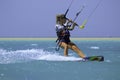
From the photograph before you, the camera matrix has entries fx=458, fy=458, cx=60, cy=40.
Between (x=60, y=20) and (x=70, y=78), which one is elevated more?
(x=60, y=20)

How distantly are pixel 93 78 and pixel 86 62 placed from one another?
5.58m

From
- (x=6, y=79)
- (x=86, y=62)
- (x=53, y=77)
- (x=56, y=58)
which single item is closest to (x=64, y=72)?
(x=53, y=77)

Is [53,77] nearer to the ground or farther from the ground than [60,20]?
nearer to the ground

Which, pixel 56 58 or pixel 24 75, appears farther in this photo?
pixel 56 58

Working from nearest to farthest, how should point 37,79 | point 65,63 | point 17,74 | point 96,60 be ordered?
point 37,79 → point 17,74 → point 65,63 → point 96,60

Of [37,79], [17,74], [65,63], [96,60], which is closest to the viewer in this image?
[37,79]

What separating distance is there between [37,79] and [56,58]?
7435 millimetres

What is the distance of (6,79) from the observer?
14.5 meters

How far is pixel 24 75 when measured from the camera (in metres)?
15.4

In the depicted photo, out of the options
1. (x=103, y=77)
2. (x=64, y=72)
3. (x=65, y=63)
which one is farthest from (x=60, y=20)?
(x=103, y=77)

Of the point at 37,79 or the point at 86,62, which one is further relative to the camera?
the point at 86,62

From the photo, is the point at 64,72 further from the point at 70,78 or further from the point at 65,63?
the point at 65,63

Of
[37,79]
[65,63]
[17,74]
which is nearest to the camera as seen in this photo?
[37,79]

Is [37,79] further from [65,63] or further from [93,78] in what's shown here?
[65,63]
